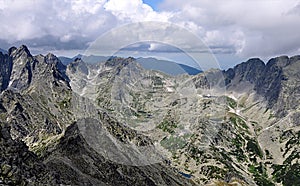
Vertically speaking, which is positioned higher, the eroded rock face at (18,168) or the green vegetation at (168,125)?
the green vegetation at (168,125)

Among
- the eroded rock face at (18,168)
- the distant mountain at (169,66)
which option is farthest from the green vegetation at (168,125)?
the eroded rock face at (18,168)

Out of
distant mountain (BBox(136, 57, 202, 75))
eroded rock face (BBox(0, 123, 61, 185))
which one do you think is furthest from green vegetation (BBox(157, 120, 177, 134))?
eroded rock face (BBox(0, 123, 61, 185))

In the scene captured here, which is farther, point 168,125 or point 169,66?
point 168,125

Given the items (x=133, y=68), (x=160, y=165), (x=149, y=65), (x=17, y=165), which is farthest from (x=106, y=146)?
(x=149, y=65)

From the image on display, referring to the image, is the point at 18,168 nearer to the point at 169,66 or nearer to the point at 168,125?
the point at 168,125

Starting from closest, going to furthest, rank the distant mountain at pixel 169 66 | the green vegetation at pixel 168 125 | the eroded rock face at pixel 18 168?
the distant mountain at pixel 169 66, the eroded rock face at pixel 18 168, the green vegetation at pixel 168 125

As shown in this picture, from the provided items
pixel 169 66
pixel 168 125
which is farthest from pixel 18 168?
pixel 169 66

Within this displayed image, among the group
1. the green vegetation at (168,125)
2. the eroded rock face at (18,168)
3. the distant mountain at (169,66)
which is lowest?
the eroded rock face at (18,168)

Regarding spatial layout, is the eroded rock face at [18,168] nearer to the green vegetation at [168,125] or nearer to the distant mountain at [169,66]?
the green vegetation at [168,125]

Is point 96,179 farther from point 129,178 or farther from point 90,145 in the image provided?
point 90,145

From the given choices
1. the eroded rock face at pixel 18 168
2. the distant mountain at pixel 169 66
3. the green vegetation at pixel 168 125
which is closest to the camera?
the distant mountain at pixel 169 66

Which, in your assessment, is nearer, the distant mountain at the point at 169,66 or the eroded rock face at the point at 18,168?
the distant mountain at the point at 169,66
